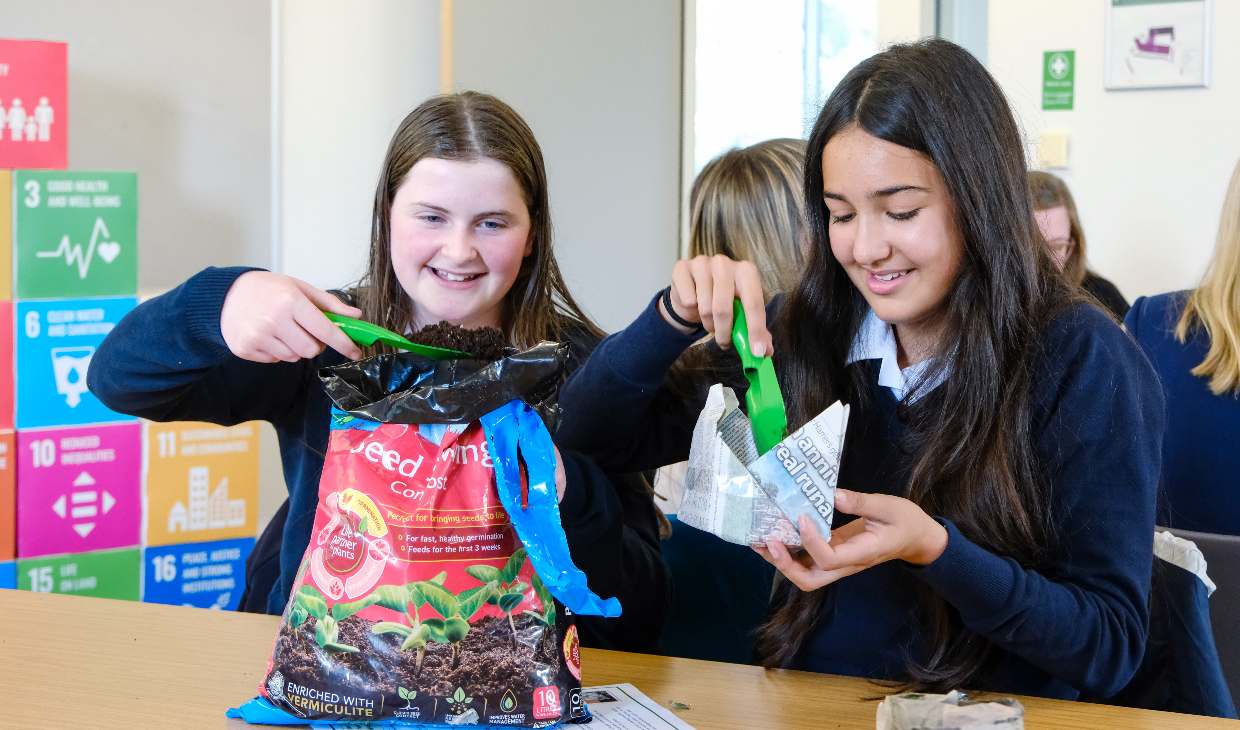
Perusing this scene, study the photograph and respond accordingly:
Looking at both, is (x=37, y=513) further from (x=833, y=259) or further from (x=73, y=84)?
(x=833, y=259)

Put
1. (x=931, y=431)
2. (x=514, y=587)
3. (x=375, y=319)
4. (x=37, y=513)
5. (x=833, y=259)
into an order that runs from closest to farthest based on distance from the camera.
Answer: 1. (x=514, y=587)
2. (x=931, y=431)
3. (x=833, y=259)
4. (x=375, y=319)
5. (x=37, y=513)

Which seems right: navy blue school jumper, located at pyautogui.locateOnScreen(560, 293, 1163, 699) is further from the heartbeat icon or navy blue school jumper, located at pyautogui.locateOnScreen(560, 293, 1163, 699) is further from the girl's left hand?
the heartbeat icon

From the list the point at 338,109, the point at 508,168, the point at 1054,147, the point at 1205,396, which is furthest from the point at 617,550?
the point at 1054,147

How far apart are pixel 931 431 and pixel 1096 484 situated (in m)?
0.16

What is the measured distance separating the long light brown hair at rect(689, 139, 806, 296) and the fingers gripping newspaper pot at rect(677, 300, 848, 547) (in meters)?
0.94

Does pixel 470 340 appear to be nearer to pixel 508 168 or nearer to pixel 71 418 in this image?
pixel 508 168

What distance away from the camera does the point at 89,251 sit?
257cm

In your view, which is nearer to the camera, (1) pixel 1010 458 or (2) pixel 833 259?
(1) pixel 1010 458

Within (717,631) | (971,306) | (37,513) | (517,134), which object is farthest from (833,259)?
(37,513)

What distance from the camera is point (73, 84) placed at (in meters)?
2.67

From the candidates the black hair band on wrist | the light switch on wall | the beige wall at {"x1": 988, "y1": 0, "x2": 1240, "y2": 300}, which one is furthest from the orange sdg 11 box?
the light switch on wall

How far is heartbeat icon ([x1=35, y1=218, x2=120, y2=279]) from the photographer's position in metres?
2.54

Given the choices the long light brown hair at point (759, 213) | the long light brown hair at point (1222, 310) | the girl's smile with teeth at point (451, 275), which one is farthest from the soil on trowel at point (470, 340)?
the long light brown hair at point (1222, 310)

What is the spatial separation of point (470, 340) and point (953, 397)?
1.70 feet
